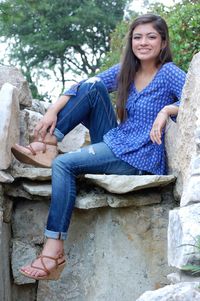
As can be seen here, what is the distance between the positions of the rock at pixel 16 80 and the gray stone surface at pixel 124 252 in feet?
2.83

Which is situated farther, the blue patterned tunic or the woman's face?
the woman's face

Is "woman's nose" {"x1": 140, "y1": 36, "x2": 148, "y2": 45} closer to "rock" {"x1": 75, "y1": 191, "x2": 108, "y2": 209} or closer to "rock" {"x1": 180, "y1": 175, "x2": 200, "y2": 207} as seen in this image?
"rock" {"x1": 75, "y1": 191, "x2": 108, "y2": 209}

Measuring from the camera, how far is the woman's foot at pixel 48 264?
107 inches

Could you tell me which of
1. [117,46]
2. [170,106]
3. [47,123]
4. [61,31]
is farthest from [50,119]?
[61,31]

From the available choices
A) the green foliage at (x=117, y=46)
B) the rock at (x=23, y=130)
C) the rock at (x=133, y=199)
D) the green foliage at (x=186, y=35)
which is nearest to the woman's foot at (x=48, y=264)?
the rock at (x=133, y=199)

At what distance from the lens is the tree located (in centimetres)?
1298

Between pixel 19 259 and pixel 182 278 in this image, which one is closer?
pixel 182 278

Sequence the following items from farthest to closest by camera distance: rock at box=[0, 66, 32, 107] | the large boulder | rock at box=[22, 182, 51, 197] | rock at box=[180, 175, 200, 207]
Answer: rock at box=[0, 66, 32, 107] → rock at box=[22, 182, 51, 197] → the large boulder → rock at box=[180, 175, 200, 207]

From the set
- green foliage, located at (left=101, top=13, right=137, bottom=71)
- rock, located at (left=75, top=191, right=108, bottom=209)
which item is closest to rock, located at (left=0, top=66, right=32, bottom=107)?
rock, located at (left=75, top=191, right=108, bottom=209)

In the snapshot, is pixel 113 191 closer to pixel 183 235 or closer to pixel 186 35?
pixel 183 235

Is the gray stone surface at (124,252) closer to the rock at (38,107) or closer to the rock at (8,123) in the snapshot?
the rock at (8,123)

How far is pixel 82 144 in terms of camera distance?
12.6 feet

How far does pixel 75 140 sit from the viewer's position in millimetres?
3883

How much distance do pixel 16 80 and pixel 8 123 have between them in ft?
1.99
